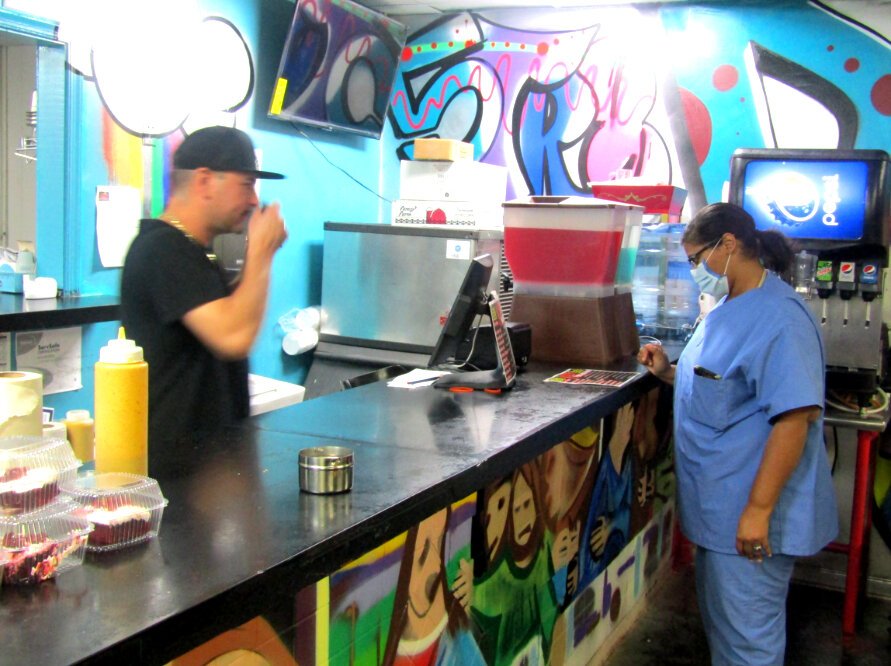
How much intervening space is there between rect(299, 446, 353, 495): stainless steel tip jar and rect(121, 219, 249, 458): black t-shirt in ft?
1.70

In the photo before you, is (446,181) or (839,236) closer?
(839,236)

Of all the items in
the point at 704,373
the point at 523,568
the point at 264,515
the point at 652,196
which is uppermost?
the point at 652,196

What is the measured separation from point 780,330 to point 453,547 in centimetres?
110

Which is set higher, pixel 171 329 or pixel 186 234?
pixel 186 234

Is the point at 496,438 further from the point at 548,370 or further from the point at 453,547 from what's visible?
the point at 548,370

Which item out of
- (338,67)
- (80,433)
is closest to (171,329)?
(80,433)

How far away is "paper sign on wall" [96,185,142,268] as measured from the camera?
11.9 feet

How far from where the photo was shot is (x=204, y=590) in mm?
1078

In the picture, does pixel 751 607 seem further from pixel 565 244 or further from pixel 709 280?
pixel 565 244

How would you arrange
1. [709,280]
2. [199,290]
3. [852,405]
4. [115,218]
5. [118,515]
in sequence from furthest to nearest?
[115,218] → [852,405] → [709,280] → [199,290] → [118,515]

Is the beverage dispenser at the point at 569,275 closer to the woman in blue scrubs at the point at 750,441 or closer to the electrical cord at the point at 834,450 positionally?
the woman in blue scrubs at the point at 750,441

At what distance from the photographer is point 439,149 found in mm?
4645

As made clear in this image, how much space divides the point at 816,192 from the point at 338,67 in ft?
8.34

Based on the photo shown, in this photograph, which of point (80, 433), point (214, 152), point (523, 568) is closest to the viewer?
point (80, 433)
